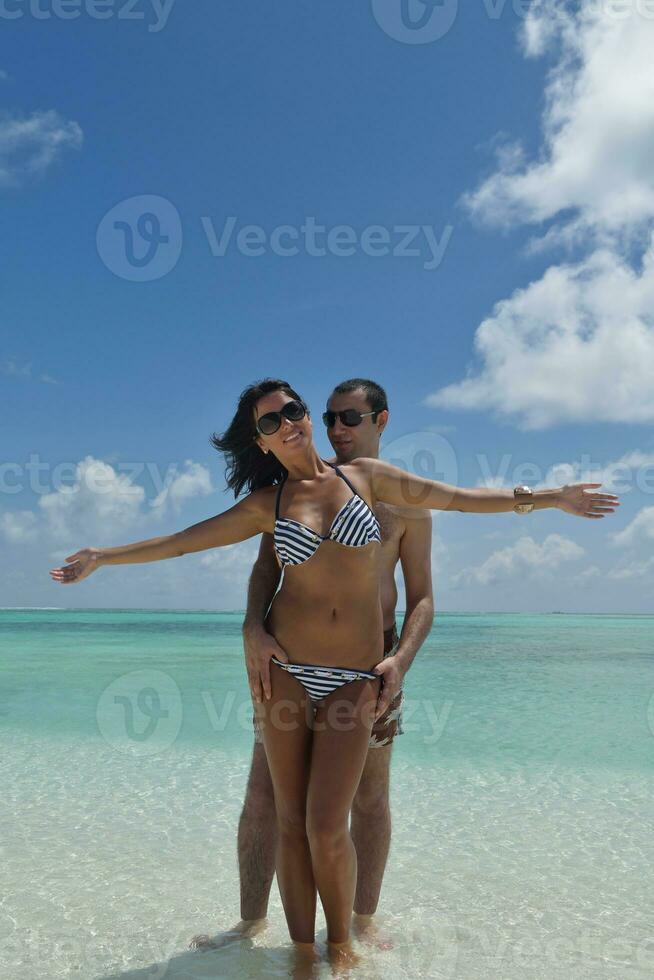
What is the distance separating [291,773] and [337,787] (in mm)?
220

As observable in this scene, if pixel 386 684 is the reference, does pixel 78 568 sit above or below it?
above

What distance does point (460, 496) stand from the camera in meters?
3.54

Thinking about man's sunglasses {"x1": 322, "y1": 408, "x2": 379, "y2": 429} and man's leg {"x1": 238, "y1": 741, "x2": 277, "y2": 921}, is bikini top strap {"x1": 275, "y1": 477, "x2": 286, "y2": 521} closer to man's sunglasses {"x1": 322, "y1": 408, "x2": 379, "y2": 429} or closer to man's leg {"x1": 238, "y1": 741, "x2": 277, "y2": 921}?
man's sunglasses {"x1": 322, "y1": 408, "x2": 379, "y2": 429}

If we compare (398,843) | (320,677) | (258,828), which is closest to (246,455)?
(320,677)

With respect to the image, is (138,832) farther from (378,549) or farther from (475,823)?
(378,549)

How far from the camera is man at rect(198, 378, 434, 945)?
3812 millimetres

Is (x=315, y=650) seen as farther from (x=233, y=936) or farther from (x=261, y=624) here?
(x=233, y=936)

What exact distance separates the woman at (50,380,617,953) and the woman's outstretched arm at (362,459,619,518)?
0.6 inches

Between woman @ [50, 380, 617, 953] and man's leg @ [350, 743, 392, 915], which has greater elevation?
woman @ [50, 380, 617, 953]

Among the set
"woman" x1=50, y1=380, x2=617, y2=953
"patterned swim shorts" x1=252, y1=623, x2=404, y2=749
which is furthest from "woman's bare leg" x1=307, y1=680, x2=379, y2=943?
"patterned swim shorts" x1=252, y1=623, x2=404, y2=749

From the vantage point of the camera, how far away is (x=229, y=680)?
16.4m

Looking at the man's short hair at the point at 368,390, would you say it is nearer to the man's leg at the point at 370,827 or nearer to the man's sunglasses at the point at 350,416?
the man's sunglasses at the point at 350,416

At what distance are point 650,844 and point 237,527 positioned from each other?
4.13 metres

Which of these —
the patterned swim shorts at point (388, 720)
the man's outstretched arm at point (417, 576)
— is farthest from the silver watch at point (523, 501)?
the patterned swim shorts at point (388, 720)
